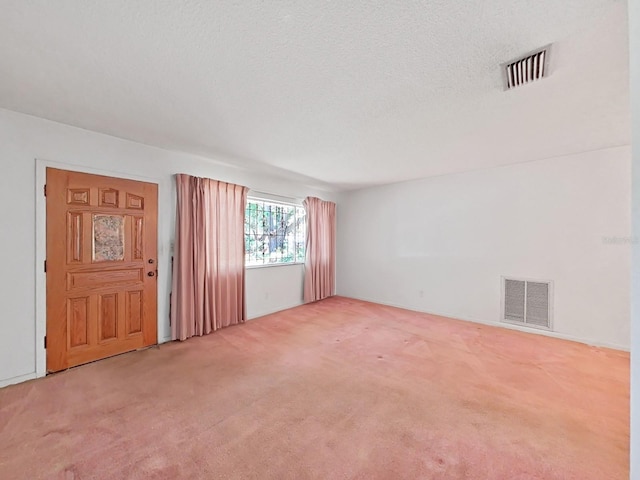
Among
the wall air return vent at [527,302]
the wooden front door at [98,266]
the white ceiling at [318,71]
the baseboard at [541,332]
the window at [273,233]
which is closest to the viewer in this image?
the white ceiling at [318,71]

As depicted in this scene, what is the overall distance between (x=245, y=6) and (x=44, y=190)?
103 inches

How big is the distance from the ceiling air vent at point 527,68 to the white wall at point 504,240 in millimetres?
2423

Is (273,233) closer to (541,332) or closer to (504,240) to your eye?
(504,240)

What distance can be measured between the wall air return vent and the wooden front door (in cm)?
483

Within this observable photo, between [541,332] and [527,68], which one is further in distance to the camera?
[541,332]

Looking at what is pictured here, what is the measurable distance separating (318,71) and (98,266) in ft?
9.54

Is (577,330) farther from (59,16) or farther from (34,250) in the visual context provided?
(34,250)

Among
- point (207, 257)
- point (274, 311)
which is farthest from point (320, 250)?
point (207, 257)

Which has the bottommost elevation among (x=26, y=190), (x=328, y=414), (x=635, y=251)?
(x=328, y=414)

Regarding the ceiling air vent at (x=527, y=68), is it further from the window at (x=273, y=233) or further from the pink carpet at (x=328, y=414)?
the window at (x=273, y=233)

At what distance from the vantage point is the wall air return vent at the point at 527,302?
350cm

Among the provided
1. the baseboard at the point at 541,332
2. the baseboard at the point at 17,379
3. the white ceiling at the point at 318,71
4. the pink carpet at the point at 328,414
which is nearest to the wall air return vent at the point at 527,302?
the baseboard at the point at 541,332

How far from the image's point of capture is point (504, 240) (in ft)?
12.5

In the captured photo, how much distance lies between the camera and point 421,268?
15.4 ft
